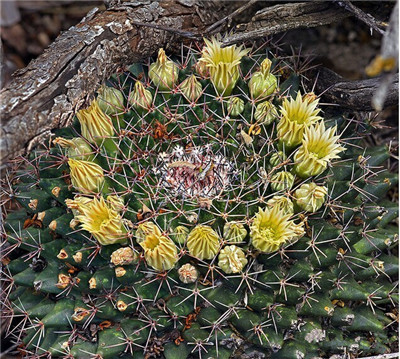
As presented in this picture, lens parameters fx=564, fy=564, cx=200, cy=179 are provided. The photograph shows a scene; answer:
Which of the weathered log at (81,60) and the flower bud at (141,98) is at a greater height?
the weathered log at (81,60)

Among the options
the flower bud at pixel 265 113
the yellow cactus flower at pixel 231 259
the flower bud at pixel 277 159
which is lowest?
the yellow cactus flower at pixel 231 259

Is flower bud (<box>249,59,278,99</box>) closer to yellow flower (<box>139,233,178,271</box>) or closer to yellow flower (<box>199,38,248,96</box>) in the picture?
yellow flower (<box>199,38,248,96</box>)

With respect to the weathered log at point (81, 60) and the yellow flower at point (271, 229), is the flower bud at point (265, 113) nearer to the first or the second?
the yellow flower at point (271, 229)

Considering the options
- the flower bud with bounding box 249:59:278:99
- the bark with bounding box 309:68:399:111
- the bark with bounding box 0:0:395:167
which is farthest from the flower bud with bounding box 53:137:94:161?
the bark with bounding box 309:68:399:111

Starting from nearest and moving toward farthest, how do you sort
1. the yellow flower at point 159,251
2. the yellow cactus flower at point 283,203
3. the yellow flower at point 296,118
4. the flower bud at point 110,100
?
the yellow flower at point 159,251
the yellow cactus flower at point 283,203
the yellow flower at point 296,118
the flower bud at point 110,100

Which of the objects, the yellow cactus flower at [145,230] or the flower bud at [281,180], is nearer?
the yellow cactus flower at [145,230]

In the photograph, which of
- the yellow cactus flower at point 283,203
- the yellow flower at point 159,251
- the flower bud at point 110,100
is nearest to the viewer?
the yellow flower at point 159,251

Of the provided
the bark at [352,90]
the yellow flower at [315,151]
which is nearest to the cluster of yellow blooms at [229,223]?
the yellow flower at [315,151]

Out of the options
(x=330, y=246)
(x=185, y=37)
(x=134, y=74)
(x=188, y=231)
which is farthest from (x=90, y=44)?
(x=330, y=246)
